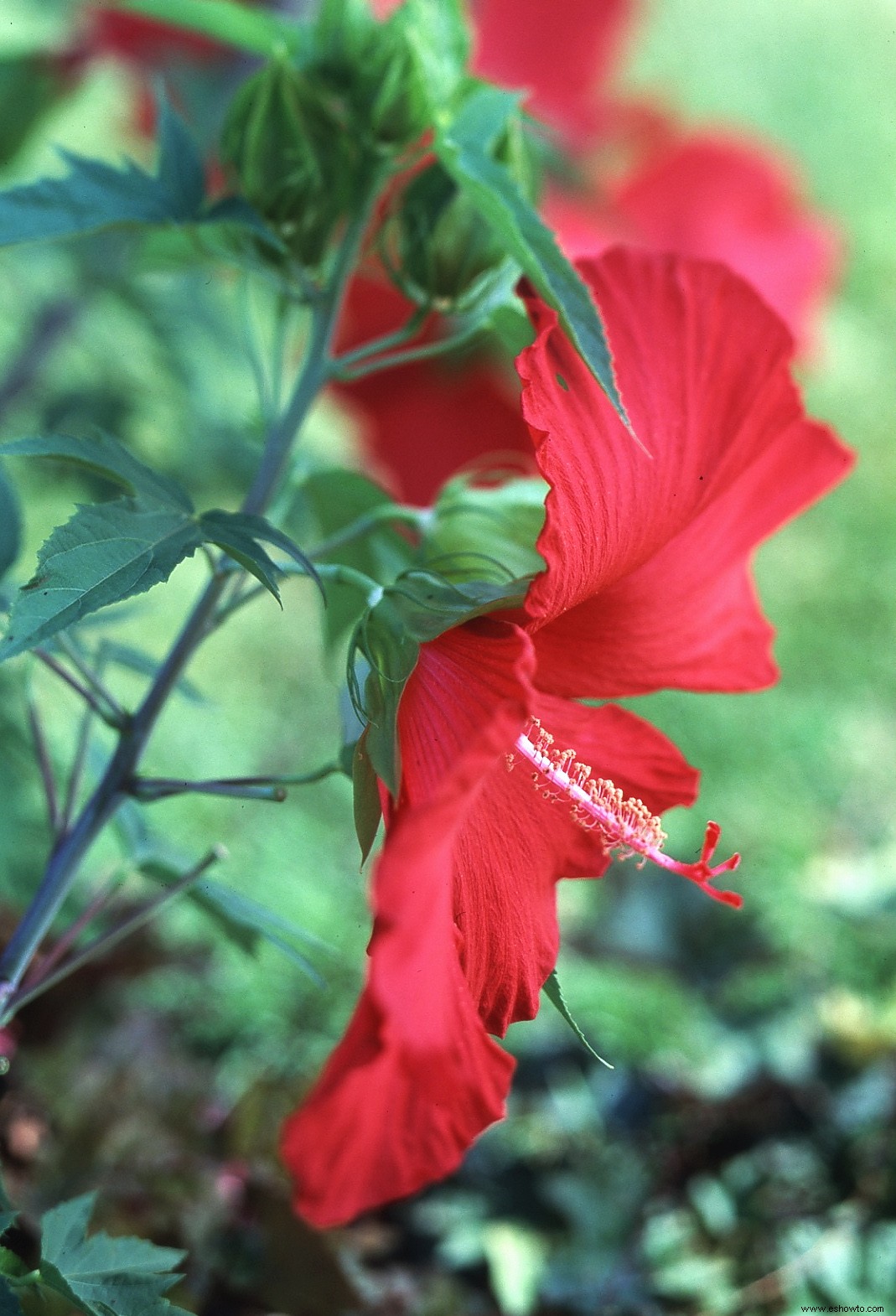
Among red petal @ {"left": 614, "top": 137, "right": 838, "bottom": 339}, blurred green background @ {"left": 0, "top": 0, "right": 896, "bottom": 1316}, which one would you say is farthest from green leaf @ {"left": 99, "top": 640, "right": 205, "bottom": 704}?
red petal @ {"left": 614, "top": 137, "right": 838, "bottom": 339}

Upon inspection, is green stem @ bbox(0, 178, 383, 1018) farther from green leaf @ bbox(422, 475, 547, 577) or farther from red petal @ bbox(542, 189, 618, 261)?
red petal @ bbox(542, 189, 618, 261)

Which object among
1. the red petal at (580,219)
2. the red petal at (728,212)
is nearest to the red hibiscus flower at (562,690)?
the red petal at (580,219)

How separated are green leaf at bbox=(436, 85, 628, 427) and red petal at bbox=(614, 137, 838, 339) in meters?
0.80

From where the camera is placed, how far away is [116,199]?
474 mm

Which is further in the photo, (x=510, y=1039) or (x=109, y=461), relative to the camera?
(x=510, y=1039)

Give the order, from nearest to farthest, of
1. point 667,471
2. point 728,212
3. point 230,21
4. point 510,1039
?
point 667,471, point 230,21, point 510,1039, point 728,212

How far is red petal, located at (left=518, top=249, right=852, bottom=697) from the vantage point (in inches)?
15.9

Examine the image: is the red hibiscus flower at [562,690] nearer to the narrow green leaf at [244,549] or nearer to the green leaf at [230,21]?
the narrow green leaf at [244,549]

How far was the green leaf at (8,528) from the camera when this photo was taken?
50cm

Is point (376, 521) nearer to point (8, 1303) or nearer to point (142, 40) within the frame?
point (8, 1303)

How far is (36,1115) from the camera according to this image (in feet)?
2.27

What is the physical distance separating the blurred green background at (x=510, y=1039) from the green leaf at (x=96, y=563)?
10 cm

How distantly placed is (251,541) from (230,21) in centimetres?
26

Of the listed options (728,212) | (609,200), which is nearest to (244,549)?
(609,200)
